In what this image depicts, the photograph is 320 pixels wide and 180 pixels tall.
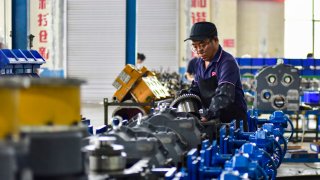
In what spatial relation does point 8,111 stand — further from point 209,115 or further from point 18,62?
point 18,62

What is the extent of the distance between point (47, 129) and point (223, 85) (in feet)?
11.2

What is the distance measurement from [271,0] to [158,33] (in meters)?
3.10

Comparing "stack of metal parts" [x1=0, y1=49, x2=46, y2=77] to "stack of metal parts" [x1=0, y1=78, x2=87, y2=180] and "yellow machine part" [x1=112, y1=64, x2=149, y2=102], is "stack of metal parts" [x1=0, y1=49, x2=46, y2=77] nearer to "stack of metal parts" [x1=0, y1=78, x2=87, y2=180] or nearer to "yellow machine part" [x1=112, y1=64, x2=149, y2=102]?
"yellow machine part" [x1=112, y1=64, x2=149, y2=102]

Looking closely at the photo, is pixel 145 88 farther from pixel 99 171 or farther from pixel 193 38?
pixel 99 171

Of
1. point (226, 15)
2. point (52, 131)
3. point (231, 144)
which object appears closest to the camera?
point (52, 131)

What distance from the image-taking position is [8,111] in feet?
4.64

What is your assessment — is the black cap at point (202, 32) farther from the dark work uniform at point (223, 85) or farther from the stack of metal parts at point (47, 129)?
the stack of metal parts at point (47, 129)

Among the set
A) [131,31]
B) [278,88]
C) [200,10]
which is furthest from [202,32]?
[200,10]

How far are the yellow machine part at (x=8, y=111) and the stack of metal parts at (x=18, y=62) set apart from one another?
483 cm

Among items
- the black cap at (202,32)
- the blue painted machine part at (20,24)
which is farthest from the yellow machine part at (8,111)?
the blue painted machine part at (20,24)

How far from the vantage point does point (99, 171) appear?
226cm

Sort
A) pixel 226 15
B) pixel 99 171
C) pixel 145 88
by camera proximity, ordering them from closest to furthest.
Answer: pixel 99 171
pixel 145 88
pixel 226 15

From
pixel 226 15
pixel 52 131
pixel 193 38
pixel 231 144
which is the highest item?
pixel 226 15

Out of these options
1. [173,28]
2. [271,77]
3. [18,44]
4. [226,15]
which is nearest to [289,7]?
[226,15]
